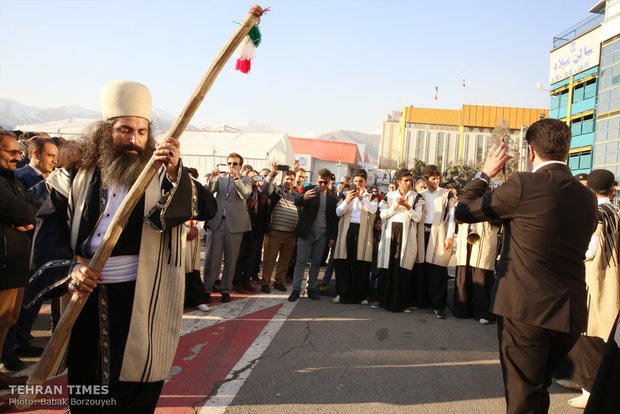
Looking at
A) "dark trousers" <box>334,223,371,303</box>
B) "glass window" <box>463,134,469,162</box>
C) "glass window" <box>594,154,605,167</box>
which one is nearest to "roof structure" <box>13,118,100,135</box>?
"dark trousers" <box>334,223,371,303</box>

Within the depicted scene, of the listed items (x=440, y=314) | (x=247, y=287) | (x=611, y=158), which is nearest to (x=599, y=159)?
(x=611, y=158)

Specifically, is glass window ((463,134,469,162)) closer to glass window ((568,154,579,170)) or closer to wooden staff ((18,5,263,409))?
glass window ((568,154,579,170))

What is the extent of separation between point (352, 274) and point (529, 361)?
4842 millimetres

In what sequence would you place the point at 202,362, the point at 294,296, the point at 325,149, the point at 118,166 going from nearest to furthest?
1. the point at 118,166
2. the point at 202,362
3. the point at 294,296
4. the point at 325,149

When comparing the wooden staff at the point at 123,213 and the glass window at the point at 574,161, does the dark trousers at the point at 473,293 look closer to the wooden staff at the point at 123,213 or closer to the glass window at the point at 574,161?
the wooden staff at the point at 123,213

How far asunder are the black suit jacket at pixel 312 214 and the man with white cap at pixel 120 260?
494 cm

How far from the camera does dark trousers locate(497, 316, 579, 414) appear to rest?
8.20 feet

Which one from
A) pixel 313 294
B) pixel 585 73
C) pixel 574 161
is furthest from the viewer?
pixel 574 161

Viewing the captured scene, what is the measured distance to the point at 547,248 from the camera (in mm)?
2586

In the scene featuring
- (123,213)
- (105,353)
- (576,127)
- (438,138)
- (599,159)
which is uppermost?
(438,138)

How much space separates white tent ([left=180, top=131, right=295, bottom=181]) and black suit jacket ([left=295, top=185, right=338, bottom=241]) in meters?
12.8

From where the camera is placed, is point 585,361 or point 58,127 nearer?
point 585,361

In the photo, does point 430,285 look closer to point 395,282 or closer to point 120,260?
point 395,282

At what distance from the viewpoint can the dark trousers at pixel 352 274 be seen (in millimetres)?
7237
